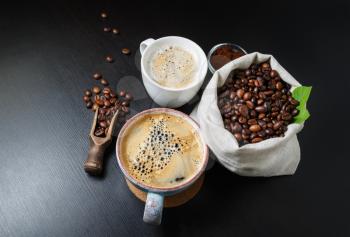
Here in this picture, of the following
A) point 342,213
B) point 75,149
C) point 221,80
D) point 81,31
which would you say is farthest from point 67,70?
point 342,213

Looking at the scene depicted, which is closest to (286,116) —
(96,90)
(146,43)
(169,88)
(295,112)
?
(295,112)

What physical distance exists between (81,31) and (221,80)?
499mm

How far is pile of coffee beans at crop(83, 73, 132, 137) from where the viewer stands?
1.05 metres

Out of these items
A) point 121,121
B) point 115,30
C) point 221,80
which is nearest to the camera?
point 221,80

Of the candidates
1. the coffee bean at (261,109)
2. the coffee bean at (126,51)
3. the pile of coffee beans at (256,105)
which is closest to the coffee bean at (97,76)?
the coffee bean at (126,51)

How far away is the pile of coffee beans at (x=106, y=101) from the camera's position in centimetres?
105

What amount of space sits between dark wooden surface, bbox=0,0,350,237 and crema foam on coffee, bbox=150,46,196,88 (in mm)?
108

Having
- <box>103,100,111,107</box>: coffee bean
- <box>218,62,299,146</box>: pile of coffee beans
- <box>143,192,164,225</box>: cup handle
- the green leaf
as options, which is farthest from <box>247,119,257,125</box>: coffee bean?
<box>103,100,111,107</box>: coffee bean

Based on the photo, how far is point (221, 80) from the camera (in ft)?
3.16

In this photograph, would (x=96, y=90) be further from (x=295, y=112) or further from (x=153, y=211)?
(x=295, y=112)

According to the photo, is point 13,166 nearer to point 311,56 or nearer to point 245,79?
point 245,79

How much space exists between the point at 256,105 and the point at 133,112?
0.35 meters

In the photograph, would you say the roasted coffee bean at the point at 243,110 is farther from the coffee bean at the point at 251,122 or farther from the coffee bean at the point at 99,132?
the coffee bean at the point at 99,132

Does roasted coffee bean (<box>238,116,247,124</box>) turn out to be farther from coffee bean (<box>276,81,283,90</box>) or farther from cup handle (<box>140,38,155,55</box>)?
cup handle (<box>140,38,155,55</box>)
